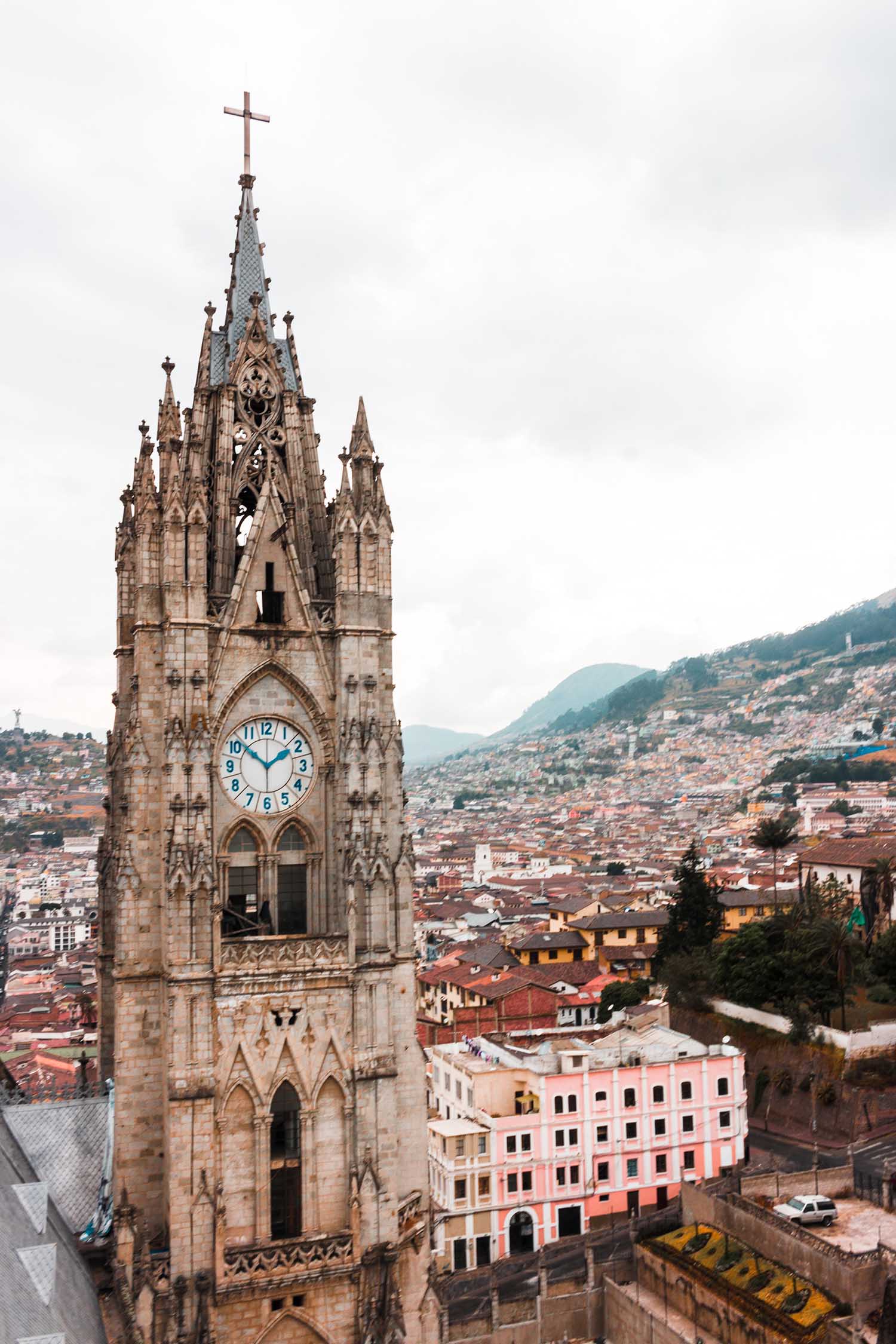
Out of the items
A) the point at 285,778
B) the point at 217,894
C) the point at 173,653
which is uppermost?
the point at 173,653

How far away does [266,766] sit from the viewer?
27.3 m

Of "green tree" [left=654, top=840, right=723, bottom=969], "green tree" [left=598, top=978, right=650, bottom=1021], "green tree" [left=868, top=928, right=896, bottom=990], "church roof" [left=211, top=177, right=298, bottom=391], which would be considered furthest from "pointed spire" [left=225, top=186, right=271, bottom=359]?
"green tree" [left=654, top=840, right=723, bottom=969]

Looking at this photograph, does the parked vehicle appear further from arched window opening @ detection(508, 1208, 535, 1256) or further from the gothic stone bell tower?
the gothic stone bell tower

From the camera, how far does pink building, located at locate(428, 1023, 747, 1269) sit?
53.2 m

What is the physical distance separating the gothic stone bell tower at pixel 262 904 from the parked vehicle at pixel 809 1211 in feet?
84.3

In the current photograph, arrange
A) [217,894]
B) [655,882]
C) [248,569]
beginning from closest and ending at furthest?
[217,894] < [248,569] < [655,882]

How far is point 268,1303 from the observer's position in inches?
987

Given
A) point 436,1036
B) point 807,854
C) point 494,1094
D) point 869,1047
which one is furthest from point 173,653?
point 807,854

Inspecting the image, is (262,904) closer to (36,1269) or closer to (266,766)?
(266,766)

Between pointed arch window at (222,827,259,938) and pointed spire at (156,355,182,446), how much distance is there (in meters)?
8.69

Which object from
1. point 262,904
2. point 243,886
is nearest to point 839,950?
point 262,904

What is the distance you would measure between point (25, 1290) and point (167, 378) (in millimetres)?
18409

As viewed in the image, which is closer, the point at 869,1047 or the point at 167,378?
the point at 167,378

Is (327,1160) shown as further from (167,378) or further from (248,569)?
(167,378)
